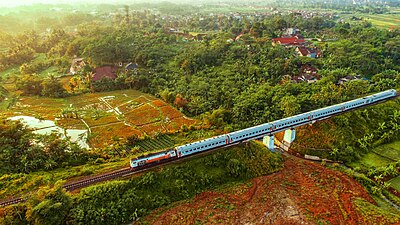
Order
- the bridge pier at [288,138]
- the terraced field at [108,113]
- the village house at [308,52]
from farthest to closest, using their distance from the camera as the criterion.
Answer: the village house at [308,52], the terraced field at [108,113], the bridge pier at [288,138]

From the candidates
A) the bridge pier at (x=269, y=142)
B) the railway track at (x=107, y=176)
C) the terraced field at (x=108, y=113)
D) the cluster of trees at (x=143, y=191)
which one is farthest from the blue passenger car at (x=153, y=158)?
the bridge pier at (x=269, y=142)

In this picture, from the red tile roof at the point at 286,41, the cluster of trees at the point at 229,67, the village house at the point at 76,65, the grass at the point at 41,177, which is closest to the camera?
the grass at the point at 41,177

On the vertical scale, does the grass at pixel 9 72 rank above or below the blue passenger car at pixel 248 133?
below

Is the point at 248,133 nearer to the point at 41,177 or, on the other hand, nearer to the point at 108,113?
the point at 41,177

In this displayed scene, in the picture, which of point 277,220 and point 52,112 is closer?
point 277,220

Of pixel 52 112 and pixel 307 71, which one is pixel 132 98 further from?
pixel 307 71

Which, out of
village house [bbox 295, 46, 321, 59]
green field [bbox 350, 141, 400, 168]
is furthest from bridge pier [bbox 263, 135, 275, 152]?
village house [bbox 295, 46, 321, 59]

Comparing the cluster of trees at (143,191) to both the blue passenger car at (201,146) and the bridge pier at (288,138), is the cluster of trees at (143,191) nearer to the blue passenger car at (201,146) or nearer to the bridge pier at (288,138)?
the blue passenger car at (201,146)

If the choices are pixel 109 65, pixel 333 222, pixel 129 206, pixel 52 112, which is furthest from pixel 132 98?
pixel 333 222

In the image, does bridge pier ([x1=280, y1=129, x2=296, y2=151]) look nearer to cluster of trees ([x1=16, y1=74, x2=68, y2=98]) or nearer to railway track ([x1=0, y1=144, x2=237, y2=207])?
railway track ([x1=0, y1=144, x2=237, y2=207])
